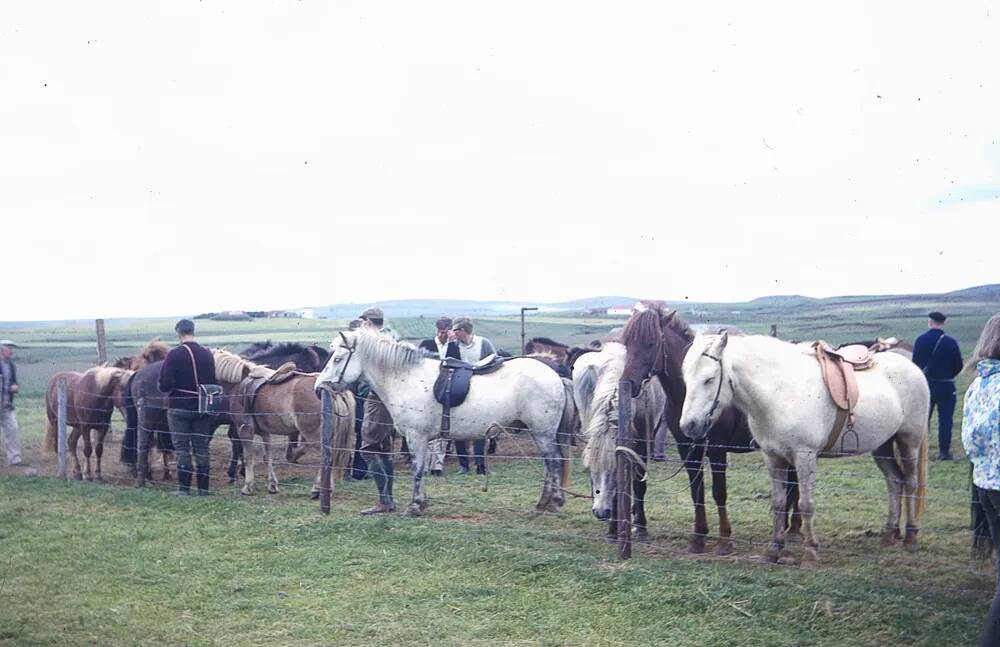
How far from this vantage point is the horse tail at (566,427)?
A: 9.33 metres

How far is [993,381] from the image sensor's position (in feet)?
14.8

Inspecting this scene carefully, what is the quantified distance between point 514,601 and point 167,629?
2256mm

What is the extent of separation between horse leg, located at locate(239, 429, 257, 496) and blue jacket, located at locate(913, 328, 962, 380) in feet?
29.6

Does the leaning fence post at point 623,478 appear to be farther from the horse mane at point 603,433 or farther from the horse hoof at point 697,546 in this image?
the horse hoof at point 697,546

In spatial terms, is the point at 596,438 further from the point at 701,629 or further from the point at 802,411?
the point at 701,629

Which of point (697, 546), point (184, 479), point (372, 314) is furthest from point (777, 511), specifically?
point (184, 479)

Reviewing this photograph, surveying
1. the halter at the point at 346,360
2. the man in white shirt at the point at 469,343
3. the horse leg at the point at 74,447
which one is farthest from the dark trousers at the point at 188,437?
the man in white shirt at the point at 469,343

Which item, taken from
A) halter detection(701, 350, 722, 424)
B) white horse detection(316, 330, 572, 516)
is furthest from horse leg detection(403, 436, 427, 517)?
halter detection(701, 350, 722, 424)

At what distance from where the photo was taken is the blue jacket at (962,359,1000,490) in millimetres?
4434

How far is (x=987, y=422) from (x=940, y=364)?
8.45 meters

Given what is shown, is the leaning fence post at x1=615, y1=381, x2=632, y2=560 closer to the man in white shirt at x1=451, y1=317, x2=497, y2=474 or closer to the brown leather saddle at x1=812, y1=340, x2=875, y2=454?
the brown leather saddle at x1=812, y1=340, x2=875, y2=454

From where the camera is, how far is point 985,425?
4496mm

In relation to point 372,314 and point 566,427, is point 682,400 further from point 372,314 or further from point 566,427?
point 372,314

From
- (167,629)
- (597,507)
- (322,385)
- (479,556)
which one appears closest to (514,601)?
(479,556)
